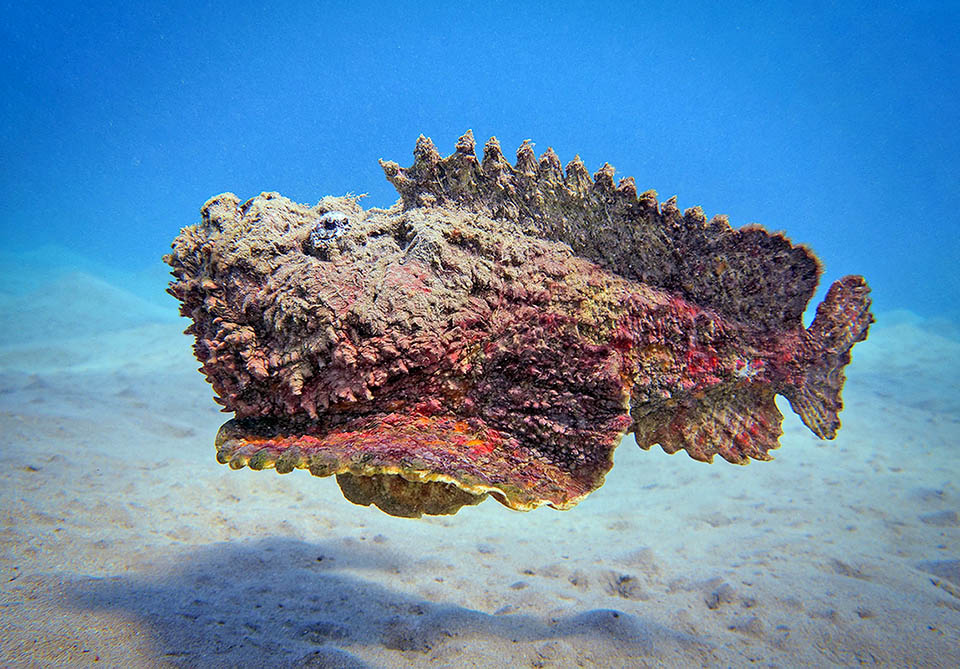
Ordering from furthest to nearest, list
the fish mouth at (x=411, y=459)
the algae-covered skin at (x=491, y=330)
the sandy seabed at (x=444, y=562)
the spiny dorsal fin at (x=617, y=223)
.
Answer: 1. the sandy seabed at (x=444, y=562)
2. the spiny dorsal fin at (x=617, y=223)
3. the algae-covered skin at (x=491, y=330)
4. the fish mouth at (x=411, y=459)

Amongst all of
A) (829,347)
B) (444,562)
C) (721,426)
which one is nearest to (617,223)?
(721,426)

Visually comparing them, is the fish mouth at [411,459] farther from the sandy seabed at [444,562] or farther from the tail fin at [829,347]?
the tail fin at [829,347]

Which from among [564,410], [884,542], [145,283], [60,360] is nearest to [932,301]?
[884,542]

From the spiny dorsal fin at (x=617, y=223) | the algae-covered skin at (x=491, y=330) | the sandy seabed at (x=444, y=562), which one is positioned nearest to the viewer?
the algae-covered skin at (x=491, y=330)

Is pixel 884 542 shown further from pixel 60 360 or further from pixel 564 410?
pixel 60 360

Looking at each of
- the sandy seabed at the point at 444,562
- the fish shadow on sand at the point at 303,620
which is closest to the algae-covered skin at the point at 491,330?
the fish shadow on sand at the point at 303,620

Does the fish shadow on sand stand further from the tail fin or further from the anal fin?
the tail fin
